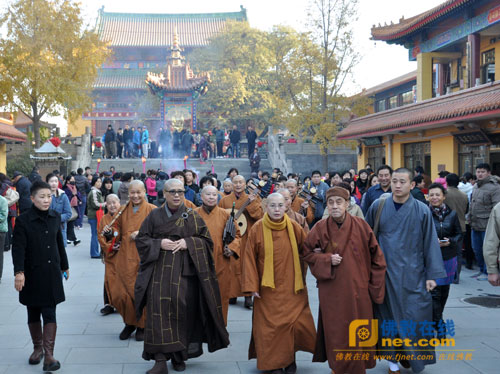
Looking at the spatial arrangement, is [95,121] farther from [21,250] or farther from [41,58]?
[21,250]

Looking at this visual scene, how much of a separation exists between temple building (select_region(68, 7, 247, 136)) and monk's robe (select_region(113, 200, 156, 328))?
Answer: 103ft

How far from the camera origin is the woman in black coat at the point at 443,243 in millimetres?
5672

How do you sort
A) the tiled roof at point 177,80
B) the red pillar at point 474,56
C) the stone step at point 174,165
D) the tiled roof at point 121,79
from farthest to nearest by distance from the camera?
the tiled roof at point 121,79
the tiled roof at point 177,80
the stone step at point 174,165
the red pillar at point 474,56

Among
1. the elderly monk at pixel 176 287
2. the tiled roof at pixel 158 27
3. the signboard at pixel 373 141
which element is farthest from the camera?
the tiled roof at pixel 158 27

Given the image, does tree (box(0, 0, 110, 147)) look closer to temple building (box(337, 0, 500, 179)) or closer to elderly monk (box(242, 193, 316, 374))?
temple building (box(337, 0, 500, 179))

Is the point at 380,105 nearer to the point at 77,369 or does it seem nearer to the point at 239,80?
the point at 239,80

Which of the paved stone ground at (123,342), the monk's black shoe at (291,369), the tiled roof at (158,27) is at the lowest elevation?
the paved stone ground at (123,342)

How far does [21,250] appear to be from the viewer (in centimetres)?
491

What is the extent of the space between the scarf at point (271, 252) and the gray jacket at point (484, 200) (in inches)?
199

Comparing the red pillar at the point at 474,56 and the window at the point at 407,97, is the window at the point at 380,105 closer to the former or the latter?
the window at the point at 407,97

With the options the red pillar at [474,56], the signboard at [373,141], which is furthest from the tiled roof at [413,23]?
the signboard at [373,141]

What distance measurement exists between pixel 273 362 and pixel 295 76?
1910cm

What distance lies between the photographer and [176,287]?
494 centimetres

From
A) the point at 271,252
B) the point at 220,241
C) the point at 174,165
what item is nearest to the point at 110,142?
the point at 174,165
